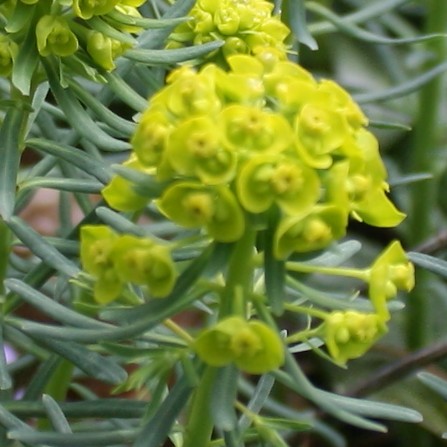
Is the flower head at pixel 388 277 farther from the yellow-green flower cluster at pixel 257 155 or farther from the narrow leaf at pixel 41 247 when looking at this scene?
the narrow leaf at pixel 41 247

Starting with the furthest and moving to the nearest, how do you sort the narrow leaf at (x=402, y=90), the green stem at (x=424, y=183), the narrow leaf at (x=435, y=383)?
the green stem at (x=424, y=183) < the narrow leaf at (x=402, y=90) < the narrow leaf at (x=435, y=383)

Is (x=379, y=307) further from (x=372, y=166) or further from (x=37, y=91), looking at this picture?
(x=37, y=91)

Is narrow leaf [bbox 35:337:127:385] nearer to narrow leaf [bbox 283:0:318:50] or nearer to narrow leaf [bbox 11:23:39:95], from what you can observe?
narrow leaf [bbox 11:23:39:95]

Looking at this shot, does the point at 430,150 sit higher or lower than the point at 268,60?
lower

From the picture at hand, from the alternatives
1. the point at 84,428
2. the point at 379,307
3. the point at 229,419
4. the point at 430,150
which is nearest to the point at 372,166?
the point at 379,307

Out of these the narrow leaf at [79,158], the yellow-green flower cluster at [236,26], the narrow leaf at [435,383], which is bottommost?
the narrow leaf at [435,383]

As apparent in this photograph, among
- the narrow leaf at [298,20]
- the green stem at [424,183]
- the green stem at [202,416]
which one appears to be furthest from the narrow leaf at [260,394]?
the green stem at [424,183]
